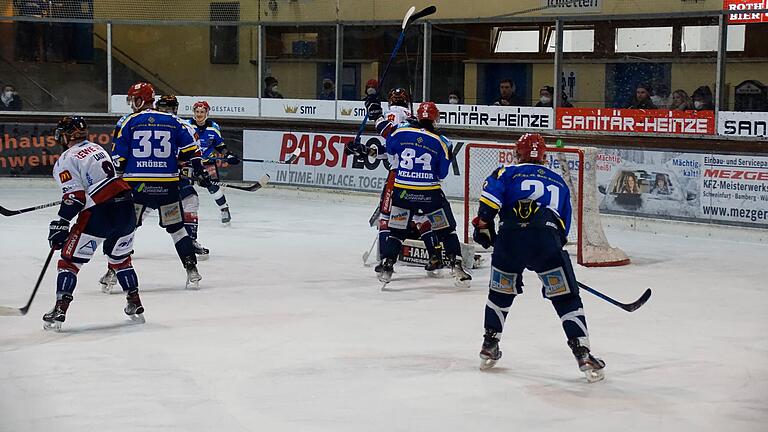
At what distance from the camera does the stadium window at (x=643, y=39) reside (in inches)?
478

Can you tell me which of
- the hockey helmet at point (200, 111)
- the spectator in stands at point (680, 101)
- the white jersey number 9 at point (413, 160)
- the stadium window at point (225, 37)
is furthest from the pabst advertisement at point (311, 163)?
the white jersey number 9 at point (413, 160)

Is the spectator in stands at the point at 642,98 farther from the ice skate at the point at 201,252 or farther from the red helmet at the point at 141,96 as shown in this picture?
the red helmet at the point at 141,96

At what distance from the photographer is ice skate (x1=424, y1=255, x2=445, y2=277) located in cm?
915

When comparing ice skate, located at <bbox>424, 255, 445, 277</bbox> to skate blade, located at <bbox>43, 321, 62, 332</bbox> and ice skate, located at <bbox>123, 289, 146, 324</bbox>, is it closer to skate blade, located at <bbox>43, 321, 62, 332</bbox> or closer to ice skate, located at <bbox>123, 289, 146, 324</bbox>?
ice skate, located at <bbox>123, 289, 146, 324</bbox>

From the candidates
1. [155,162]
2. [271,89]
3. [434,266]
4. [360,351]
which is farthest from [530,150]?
[271,89]

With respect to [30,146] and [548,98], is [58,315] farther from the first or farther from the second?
[30,146]

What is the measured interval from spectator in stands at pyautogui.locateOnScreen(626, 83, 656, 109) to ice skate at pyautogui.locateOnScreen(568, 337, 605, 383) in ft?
22.7

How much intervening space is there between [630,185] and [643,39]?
1.69 metres

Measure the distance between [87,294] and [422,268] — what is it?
9.38 feet

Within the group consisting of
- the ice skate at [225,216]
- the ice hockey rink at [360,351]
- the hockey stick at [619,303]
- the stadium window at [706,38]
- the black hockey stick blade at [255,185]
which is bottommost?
the ice hockey rink at [360,351]

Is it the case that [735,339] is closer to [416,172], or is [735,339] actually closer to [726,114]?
[416,172]

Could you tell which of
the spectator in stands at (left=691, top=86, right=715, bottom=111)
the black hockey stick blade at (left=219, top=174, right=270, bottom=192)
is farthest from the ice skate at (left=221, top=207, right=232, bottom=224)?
the spectator in stands at (left=691, top=86, right=715, bottom=111)

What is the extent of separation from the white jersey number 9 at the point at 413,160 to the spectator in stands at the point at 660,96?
4.55 metres

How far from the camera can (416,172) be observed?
27.6ft
